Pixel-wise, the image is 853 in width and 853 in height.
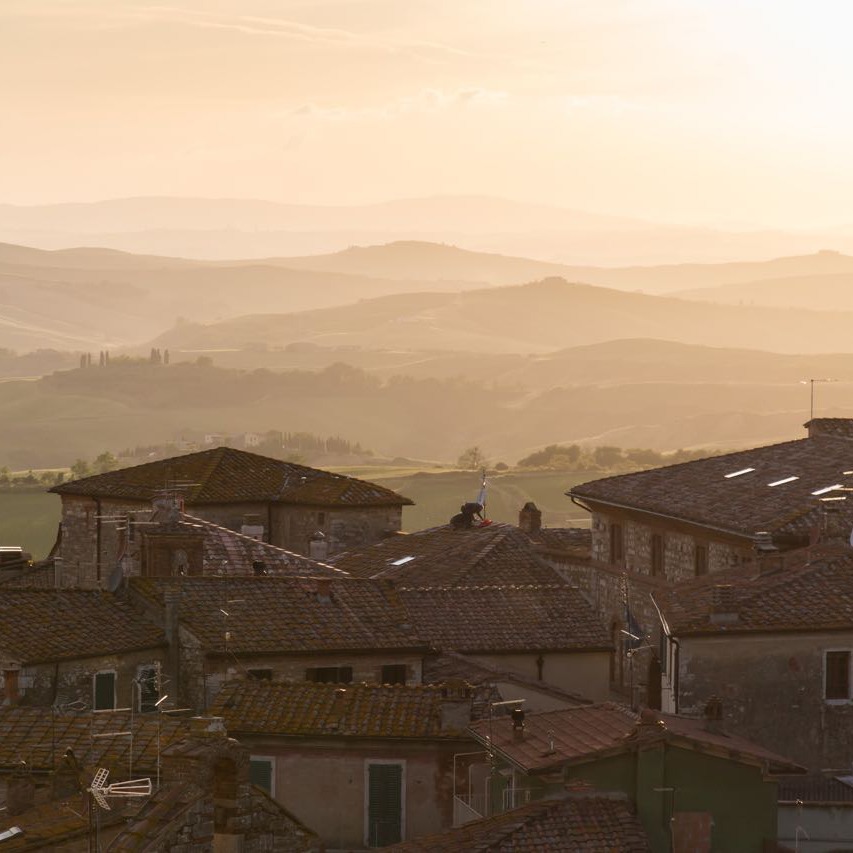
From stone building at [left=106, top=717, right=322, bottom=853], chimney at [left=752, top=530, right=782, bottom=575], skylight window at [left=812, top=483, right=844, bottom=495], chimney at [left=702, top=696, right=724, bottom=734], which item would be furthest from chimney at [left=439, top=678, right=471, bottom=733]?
skylight window at [left=812, top=483, right=844, bottom=495]

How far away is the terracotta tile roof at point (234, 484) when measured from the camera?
6444 cm

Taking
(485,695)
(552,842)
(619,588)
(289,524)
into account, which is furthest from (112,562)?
(552,842)

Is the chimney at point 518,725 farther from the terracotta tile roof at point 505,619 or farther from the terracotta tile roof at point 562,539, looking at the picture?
the terracotta tile roof at point 562,539

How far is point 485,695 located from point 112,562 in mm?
22526

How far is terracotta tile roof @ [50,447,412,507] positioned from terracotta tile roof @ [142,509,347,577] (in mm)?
8597

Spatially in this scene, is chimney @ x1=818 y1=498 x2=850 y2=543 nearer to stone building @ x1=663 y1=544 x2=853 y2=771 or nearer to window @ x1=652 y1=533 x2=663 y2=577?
window @ x1=652 y1=533 x2=663 y2=577

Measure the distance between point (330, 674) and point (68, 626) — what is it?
14.5 feet

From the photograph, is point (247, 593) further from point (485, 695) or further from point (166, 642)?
point (485, 695)

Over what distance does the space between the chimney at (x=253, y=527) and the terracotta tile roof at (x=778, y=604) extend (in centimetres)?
2096

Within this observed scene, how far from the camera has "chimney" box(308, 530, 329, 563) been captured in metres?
62.9

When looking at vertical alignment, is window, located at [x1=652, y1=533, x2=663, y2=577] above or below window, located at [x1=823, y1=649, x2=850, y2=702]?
above

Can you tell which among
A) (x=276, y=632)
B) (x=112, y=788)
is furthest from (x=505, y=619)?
(x=112, y=788)

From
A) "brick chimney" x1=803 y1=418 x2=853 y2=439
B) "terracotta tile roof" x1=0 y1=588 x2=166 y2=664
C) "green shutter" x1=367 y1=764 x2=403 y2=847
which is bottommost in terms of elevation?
"green shutter" x1=367 y1=764 x2=403 y2=847

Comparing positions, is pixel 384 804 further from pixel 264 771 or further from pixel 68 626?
pixel 68 626
